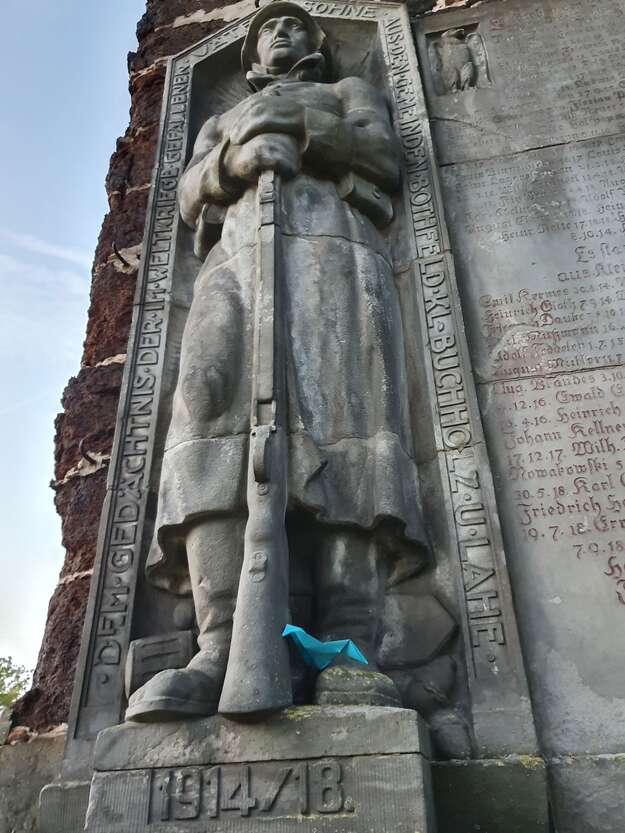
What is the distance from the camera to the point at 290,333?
362 centimetres

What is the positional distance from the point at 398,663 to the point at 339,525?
1.95 ft

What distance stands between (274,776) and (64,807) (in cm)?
94

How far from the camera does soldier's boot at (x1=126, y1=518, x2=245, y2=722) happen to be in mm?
2529

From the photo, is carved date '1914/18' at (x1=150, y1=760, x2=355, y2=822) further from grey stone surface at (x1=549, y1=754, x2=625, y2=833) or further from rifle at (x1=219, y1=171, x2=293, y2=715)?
grey stone surface at (x1=549, y1=754, x2=625, y2=833)

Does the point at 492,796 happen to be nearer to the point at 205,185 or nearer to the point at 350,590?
the point at 350,590

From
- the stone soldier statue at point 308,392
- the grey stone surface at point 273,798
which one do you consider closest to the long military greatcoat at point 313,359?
the stone soldier statue at point 308,392

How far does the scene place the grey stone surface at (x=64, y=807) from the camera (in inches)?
109

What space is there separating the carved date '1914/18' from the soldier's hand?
9.66ft

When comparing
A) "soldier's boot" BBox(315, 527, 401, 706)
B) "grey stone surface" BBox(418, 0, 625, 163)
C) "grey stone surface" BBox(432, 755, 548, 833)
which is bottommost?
"grey stone surface" BBox(432, 755, 548, 833)

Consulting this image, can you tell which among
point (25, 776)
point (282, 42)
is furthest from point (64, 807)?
point (282, 42)

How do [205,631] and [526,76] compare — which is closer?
[205,631]

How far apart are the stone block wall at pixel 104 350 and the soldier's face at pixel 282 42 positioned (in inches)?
43.2

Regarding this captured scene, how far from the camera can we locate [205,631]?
2959 mm

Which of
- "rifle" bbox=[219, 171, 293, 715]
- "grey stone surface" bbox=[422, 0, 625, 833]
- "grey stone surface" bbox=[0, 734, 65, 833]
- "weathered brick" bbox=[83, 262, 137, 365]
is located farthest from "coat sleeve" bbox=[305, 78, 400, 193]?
Result: "grey stone surface" bbox=[0, 734, 65, 833]
